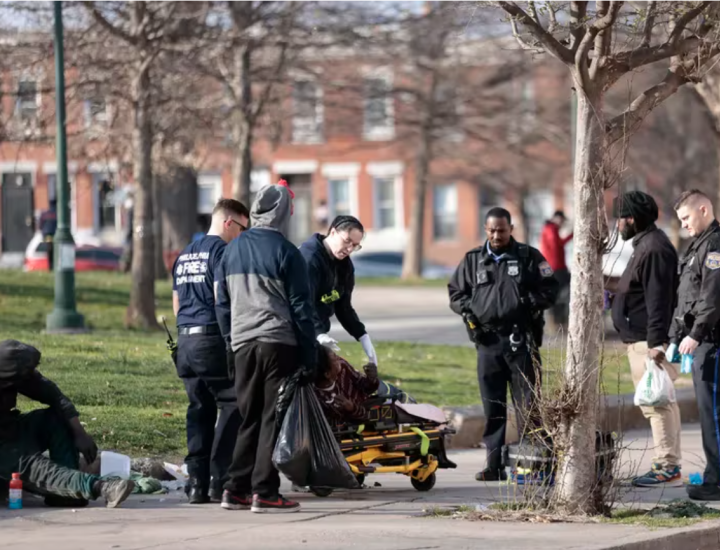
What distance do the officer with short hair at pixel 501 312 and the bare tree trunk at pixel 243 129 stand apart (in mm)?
12250

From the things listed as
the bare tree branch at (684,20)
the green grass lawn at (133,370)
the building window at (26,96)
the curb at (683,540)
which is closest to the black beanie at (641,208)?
the green grass lawn at (133,370)

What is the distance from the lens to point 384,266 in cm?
4722

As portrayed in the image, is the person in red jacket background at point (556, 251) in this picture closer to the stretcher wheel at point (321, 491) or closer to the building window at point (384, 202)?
the stretcher wheel at point (321, 491)

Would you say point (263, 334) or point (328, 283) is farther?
point (328, 283)

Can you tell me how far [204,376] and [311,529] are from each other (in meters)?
1.38

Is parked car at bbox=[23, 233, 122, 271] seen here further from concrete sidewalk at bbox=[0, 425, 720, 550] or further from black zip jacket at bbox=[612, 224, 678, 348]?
concrete sidewalk at bbox=[0, 425, 720, 550]

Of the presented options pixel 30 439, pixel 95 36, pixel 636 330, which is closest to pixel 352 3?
pixel 95 36

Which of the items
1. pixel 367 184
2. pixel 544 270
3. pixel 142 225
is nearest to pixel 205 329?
pixel 544 270

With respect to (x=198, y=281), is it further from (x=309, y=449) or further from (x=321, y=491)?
(x=321, y=491)

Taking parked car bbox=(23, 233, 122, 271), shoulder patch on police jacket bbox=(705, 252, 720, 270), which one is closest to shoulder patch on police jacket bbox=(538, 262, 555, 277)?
shoulder patch on police jacket bbox=(705, 252, 720, 270)

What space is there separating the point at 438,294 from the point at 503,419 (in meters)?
21.4

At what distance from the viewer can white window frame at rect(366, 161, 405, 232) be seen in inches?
2110

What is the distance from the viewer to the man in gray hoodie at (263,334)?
26.8ft

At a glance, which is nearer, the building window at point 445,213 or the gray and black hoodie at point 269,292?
the gray and black hoodie at point 269,292
